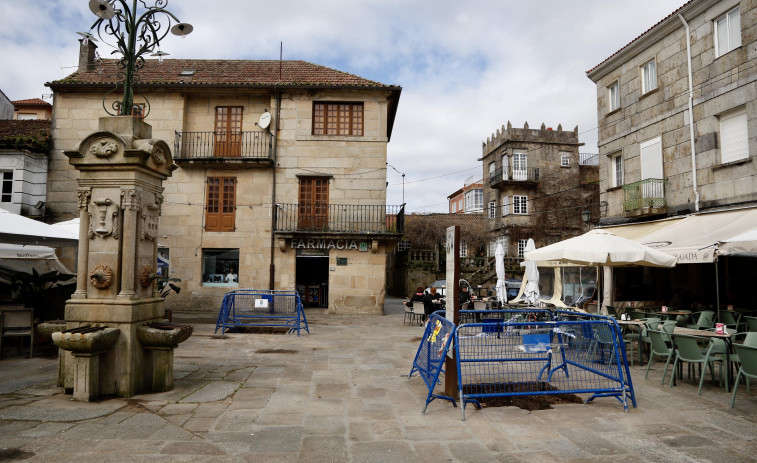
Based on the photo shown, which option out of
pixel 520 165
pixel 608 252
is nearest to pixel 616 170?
pixel 608 252

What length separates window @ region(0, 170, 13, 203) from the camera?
17562 mm

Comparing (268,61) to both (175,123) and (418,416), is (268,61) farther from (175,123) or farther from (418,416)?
(418,416)

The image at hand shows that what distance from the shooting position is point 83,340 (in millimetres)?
5125

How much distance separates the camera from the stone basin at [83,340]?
5121mm

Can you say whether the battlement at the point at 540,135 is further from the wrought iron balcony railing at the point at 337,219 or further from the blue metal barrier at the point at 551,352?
the blue metal barrier at the point at 551,352

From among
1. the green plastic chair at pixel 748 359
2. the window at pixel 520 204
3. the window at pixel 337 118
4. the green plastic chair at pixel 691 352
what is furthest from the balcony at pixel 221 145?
the window at pixel 520 204

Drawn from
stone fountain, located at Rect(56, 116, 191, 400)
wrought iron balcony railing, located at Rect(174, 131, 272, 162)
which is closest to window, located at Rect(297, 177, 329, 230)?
wrought iron balcony railing, located at Rect(174, 131, 272, 162)

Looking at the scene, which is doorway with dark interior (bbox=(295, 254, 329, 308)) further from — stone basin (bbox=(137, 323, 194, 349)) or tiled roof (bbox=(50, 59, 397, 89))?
stone basin (bbox=(137, 323, 194, 349))

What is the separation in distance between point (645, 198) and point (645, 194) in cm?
23

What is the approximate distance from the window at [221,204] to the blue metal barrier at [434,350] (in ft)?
44.9

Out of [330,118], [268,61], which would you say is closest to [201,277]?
[330,118]

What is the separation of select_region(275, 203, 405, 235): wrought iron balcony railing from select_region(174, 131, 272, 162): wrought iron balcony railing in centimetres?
253

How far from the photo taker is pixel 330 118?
18609mm

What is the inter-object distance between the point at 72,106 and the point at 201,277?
8.57 metres
